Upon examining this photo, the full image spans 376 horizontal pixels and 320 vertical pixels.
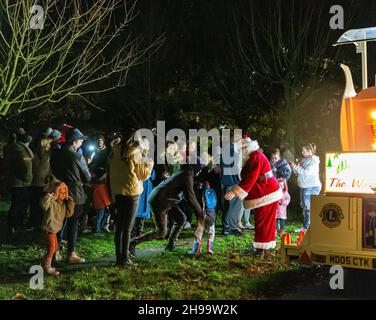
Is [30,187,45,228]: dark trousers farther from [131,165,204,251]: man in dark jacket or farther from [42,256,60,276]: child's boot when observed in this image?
[42,256,60,276]: child's boot

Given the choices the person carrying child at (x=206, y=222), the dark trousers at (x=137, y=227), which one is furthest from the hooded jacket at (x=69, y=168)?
the person carrying child at (x=206, y=222)

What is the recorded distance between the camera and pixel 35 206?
10312 mm

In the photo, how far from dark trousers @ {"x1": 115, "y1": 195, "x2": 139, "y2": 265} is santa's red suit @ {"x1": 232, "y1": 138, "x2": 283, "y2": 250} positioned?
5.36 feet

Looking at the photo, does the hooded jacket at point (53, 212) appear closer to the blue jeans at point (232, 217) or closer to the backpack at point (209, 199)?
the backpack at point (209, 199)

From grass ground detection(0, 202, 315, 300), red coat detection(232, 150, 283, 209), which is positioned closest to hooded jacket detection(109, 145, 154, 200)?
grass ground detection(0, 202, 315, 300)

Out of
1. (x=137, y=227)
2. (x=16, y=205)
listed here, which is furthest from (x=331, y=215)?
(x=16, y=205)

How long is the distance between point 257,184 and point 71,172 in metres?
2.78

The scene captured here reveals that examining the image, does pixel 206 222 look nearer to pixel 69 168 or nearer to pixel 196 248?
pixel 196 248

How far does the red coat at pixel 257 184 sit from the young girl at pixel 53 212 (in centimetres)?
253

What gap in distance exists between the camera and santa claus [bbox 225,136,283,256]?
24.9 feet

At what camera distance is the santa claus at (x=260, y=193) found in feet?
24.9

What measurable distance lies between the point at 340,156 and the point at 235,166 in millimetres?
4556

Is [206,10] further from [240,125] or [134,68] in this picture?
[240,125]

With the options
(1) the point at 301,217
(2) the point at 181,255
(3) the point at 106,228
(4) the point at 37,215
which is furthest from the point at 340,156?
(1) the point at 301,217
